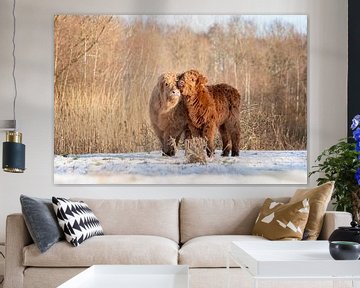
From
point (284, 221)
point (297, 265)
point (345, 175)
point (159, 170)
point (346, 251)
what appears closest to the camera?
point (297, 265)

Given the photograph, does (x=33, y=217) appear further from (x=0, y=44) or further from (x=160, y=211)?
(x=0, y=44)

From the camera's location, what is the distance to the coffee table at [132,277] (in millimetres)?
2926

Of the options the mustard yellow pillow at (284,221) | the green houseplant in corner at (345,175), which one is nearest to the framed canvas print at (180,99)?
the green houseplant in corner at (345,175)

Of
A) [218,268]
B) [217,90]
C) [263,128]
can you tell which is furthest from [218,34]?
[218,268]

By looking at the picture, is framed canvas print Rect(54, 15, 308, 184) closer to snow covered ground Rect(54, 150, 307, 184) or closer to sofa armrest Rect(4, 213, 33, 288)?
snow covered ground Rect(54, 150, 307, 184)

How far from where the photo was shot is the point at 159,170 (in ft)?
17.8

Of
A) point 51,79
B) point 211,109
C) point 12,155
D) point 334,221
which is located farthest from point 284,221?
point 51,79

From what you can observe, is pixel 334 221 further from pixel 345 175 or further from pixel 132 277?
pixel 132 277

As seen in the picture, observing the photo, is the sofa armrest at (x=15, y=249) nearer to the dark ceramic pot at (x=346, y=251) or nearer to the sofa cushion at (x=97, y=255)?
the sofa cushion at (x=97, y=255)

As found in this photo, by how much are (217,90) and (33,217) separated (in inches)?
82.2

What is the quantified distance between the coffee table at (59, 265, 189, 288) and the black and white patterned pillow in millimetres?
831

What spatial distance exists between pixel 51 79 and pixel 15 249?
186 centimetres

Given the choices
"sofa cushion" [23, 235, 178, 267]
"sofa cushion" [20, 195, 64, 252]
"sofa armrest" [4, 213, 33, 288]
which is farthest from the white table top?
"sofa armrest" [4, 213, 33, 288]

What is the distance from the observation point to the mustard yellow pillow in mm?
4195
